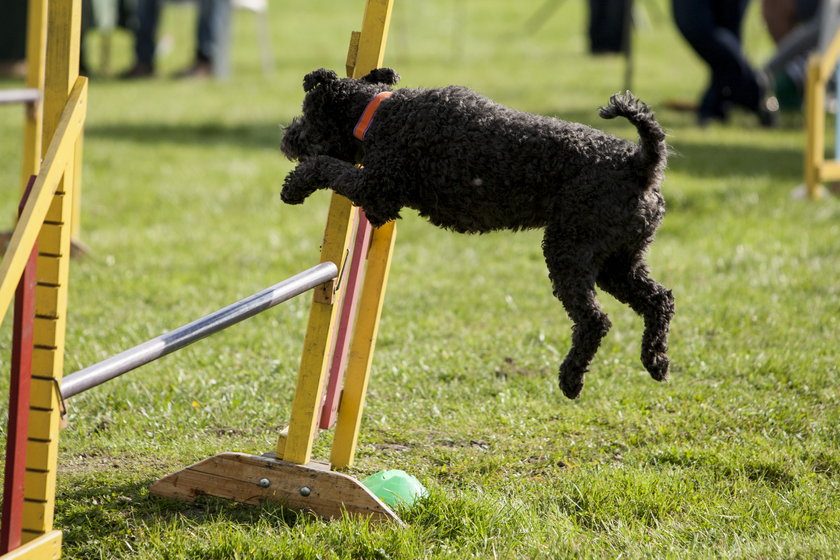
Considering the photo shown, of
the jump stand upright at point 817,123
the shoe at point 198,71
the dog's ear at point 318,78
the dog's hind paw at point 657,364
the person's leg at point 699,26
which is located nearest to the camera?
the dog's ear at point 318,78

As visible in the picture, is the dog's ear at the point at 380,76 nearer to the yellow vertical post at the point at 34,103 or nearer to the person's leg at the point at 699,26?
the yellow vertical post at the point at 34,103

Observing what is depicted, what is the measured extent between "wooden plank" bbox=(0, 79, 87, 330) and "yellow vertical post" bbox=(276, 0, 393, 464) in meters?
0.86

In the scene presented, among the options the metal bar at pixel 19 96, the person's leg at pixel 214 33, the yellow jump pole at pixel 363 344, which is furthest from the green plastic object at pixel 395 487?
the person's leg at pixel 214 33

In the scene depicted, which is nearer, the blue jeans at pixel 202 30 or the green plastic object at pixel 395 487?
the green plastic object at pixel 395 487

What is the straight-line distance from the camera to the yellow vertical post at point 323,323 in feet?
10.8

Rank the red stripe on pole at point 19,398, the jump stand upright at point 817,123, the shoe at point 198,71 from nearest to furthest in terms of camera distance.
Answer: the red stripe on pole at point 19,398 < the jump stand upright at point 817,123 < the shoe at point 198,71

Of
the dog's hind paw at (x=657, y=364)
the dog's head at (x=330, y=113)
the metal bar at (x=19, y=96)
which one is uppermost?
the dog's head at (x=330, y=113)

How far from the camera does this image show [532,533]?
327cm

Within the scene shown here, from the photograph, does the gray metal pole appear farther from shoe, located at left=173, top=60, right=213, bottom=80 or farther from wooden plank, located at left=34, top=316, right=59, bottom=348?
shoe, located at left=173, top=60, right=213, bottom=80

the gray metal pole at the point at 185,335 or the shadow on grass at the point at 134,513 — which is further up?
the gray metal pole at the point at 185,335

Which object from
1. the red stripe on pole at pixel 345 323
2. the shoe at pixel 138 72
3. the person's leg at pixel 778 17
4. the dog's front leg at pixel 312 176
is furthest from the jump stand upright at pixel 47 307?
the shoe at pixel 138 72

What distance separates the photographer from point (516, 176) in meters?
2.96

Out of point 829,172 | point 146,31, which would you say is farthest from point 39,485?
point 146,31

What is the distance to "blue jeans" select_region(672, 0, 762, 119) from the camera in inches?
383
